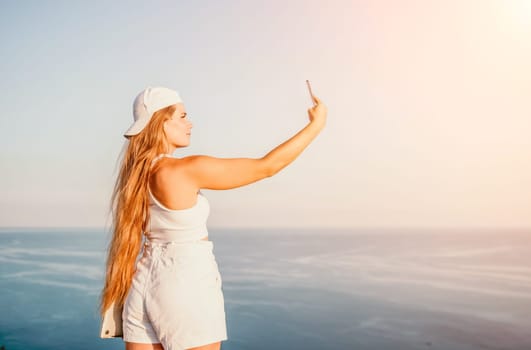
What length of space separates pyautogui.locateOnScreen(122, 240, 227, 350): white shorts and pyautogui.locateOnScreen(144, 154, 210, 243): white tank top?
24mm

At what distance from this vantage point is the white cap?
2.00 m

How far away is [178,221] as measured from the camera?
6.23 feet

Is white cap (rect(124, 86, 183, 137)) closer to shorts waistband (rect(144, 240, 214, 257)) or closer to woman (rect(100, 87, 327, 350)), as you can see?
woman (rect(100, 87, 327, 350))

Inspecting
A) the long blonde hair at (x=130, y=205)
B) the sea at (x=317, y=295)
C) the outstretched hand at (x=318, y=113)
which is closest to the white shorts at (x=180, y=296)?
the long blonde hair at (x=130, y=205)

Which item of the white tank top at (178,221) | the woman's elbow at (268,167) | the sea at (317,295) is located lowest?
the sea at (317,295)

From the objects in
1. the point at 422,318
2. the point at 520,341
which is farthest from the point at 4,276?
the point at 520,341

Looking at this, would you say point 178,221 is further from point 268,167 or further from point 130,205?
point 268,167

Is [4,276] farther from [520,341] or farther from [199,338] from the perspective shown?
[199,338]

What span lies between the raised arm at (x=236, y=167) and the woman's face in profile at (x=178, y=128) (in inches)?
7.1

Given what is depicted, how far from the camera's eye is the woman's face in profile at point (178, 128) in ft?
6.64

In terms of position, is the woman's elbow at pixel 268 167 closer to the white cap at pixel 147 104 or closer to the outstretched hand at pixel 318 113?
the outstretched hand at pixel 318 113

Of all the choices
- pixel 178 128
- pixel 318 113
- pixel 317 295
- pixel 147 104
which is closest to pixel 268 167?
pixel 318 113

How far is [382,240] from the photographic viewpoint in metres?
102

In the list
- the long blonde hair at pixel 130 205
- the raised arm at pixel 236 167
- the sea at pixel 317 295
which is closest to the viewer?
the raised arm at pixel 236 167
